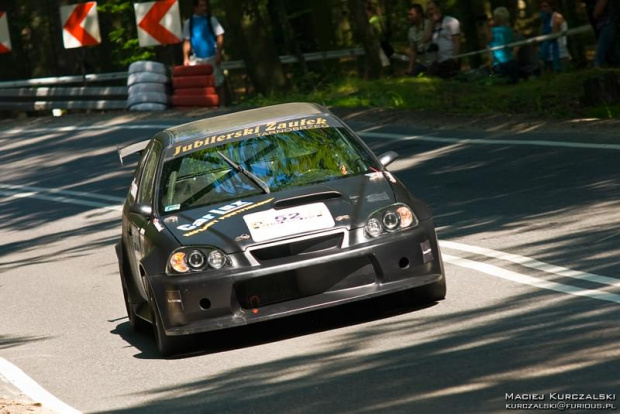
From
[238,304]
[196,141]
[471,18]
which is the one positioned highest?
[196,141]

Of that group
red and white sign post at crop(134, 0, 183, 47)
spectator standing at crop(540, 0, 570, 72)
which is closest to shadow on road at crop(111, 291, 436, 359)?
spectator standing at crop(540, 0, 570, 72)

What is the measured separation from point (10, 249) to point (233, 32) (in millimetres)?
14831

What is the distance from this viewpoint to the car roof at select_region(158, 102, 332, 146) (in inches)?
388

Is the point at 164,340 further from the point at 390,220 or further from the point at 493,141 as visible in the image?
the point at 493,141

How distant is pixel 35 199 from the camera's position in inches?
749

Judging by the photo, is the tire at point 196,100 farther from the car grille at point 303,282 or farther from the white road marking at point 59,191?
the car grille at point 303,282

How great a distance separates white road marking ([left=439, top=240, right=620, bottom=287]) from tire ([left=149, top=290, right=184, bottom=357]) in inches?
100

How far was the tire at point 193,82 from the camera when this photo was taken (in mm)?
24953

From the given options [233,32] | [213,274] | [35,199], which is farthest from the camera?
[233,32]

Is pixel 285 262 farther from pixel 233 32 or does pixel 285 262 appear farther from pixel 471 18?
pixel 471 18

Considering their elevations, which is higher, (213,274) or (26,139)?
(213,274)

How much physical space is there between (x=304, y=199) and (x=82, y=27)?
20.8m

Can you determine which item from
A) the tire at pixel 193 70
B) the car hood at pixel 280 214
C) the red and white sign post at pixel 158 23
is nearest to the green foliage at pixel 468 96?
the tire at pixel 193 70

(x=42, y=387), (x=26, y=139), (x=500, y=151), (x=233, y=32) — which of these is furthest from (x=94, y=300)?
(x=233, y=32)
